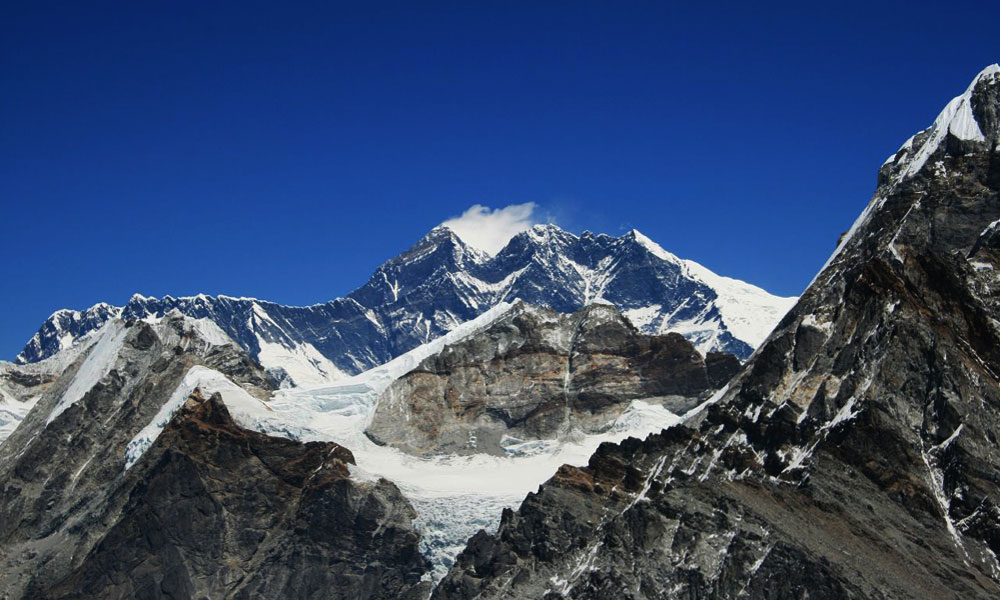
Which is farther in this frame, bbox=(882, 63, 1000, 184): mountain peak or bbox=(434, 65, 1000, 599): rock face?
bbox=(882, 63, 1000, 184): mountain peak

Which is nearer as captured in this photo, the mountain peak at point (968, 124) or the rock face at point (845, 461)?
the rock face at point (845, 461)

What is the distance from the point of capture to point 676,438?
173m

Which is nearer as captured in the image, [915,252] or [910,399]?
[910,399]

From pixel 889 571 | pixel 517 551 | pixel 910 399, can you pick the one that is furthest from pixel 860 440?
pixel 517 551

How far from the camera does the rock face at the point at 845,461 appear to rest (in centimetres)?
14038

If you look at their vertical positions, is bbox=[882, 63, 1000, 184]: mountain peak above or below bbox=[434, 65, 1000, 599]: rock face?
above

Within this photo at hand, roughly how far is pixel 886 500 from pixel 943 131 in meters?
59.1

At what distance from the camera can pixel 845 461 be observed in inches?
5896

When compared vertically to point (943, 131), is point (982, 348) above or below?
below

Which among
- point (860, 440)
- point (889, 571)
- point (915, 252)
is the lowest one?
point (889, 571)

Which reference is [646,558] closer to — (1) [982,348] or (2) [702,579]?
(2) [702,579]

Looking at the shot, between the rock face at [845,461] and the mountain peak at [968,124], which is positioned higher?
the mountain peak at [968,124]

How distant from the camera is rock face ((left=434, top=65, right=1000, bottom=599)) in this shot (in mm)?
140375

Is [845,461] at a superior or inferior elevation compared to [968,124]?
inferior
